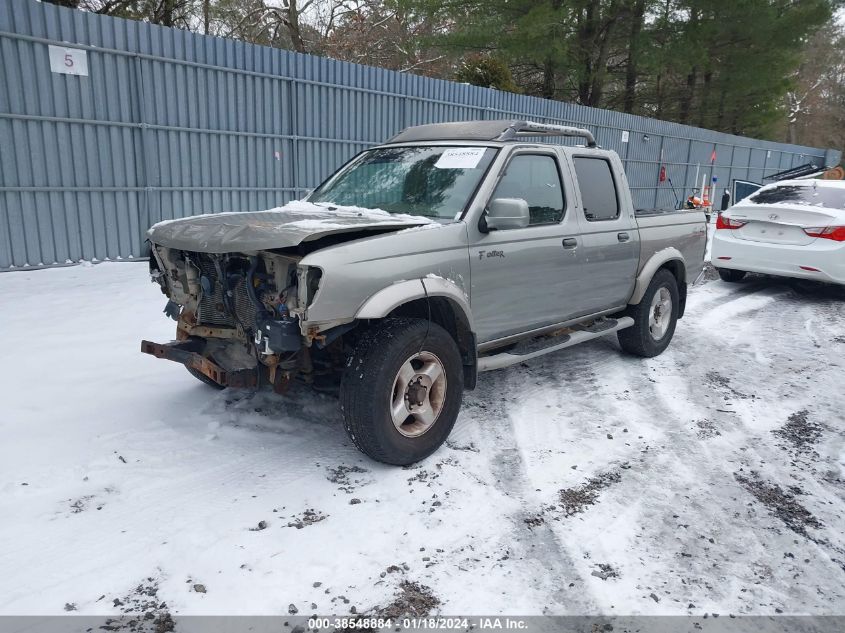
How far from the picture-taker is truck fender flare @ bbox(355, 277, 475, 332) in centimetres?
351

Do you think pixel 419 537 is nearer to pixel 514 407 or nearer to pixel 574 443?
pixel 574 443

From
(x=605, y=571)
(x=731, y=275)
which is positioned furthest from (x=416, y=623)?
(x=731, y=275)

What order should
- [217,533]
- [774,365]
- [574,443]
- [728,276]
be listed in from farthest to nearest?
[728,276], [774,365], [574,443], [217,533]

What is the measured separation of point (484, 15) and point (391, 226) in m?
18.8

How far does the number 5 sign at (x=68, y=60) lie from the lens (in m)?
7.76

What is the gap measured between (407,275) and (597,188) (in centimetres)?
255

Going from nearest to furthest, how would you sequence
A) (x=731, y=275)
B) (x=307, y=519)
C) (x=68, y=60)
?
(x=307, y=519) → (x=68, y=60) → (x=731, y=275)

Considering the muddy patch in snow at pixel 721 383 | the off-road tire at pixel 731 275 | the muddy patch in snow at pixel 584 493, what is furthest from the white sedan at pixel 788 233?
the muddy patch in snow at pixel 584 493

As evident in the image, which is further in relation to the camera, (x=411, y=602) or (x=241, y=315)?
(x=241, y=315)

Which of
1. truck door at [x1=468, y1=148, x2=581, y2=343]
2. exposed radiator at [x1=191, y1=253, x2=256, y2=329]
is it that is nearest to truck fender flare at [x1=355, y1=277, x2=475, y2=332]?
truck door at [x1=468, y1=148, x2=581, y2=343]

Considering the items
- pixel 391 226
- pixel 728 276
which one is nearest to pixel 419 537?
pixel 391 226

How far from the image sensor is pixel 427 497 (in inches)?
140

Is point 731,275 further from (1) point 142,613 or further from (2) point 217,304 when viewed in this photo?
(1) point 142,613

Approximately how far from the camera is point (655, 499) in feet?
12.0
